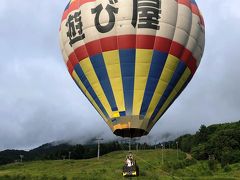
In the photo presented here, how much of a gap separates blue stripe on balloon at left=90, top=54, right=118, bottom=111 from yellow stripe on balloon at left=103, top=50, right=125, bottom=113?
22 centimetres

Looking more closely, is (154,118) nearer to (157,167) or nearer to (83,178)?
(83,178)

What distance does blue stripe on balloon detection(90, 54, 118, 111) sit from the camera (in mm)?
28172

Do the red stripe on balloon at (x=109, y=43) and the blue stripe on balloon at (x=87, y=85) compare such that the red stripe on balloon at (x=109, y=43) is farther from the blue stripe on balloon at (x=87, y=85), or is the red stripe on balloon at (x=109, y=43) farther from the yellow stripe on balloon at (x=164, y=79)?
the yellow stripe on balloon at (x=164, y=79)

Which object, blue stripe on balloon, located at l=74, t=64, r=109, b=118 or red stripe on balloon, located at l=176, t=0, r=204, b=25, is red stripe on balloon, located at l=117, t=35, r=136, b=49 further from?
red stripe on balloon, located at l=176, t=0, r=204, b=25

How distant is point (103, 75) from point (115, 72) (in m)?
0.84

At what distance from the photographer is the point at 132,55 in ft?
92.0

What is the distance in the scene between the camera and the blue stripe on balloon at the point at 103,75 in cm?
2817

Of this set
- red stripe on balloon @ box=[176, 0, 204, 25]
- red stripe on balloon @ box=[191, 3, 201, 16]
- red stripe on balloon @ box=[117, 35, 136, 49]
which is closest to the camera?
red stripe on balloon @ box=[117, 35, 136, 49]

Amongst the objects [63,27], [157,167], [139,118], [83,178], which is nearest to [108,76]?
[139,118]

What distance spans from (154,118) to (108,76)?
3767 millimetres

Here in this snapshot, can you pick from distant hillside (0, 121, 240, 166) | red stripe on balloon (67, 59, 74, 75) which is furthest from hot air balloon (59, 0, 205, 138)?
distant hillside (0, 121, 240, 166)

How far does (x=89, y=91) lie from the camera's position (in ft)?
97.5

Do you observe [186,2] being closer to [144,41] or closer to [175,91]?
[144,41]

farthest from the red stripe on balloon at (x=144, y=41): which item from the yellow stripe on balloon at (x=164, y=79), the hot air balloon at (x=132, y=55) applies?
the yellow stripe on balloon at (x=164, y=79)
